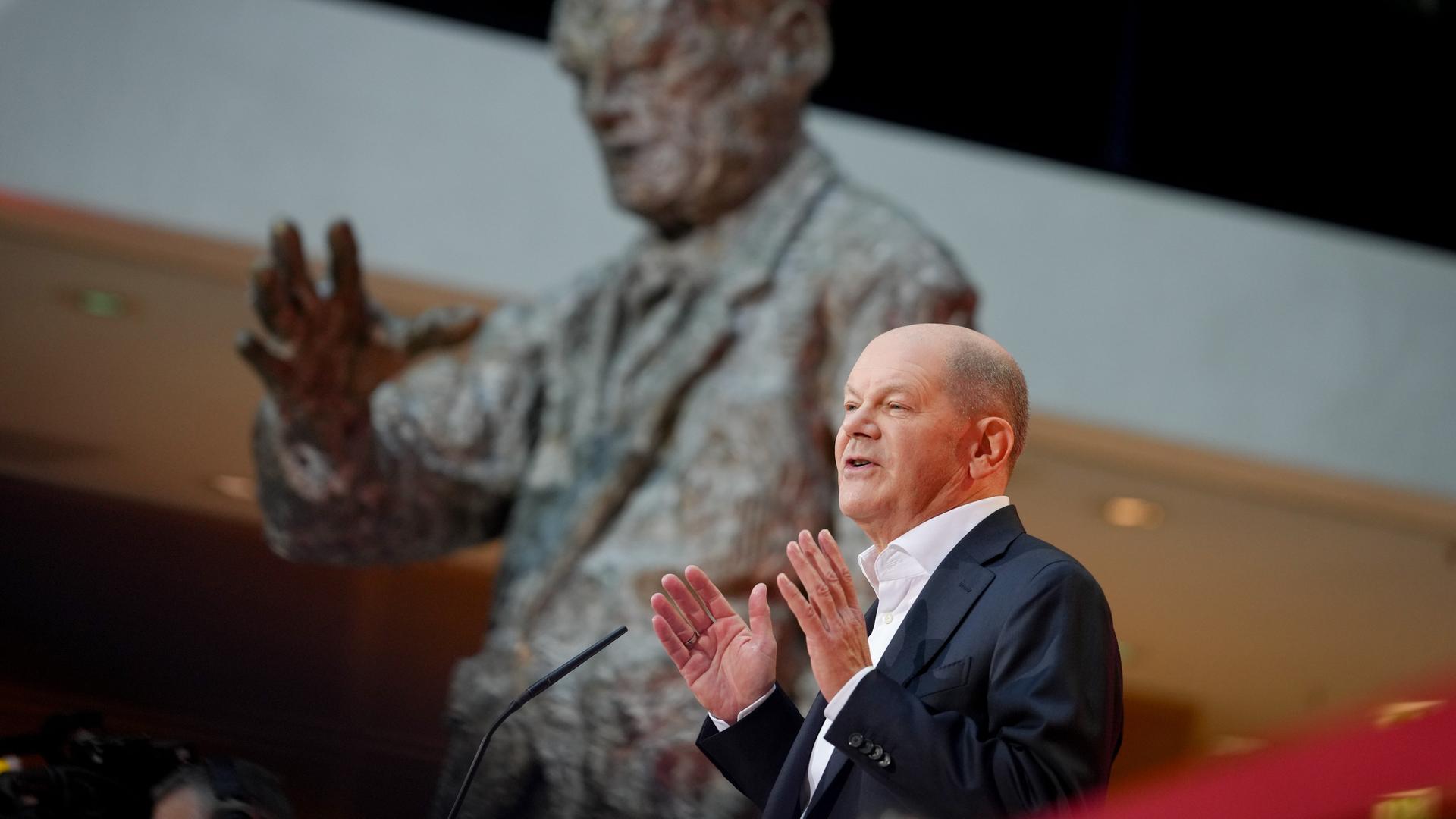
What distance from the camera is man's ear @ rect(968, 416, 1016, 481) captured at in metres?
1.12

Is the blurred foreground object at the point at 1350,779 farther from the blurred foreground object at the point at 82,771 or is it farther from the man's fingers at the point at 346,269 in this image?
the man's fingers at the point at 346,269

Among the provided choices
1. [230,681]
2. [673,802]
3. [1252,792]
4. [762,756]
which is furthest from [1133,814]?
[230,681]

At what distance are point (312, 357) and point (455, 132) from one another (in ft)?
6.99

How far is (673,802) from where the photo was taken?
243 centimetres

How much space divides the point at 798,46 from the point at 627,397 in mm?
661

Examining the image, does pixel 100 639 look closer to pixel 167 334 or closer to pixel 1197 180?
pixel 167 334

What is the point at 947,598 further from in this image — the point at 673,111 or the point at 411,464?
the point at 673,111

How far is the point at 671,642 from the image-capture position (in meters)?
1.12

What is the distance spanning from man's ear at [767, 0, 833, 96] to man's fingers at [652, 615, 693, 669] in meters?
1.97

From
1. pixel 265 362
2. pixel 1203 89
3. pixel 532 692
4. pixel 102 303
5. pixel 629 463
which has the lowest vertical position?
pixel 102 303

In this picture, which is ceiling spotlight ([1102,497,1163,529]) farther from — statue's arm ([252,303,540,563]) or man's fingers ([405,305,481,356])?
man's fingers ([405,305,481,356])

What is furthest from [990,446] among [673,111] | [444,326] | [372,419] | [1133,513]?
[1133,513]

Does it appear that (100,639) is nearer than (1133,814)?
A: No

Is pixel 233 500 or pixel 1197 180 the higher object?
pixel 1197 180
